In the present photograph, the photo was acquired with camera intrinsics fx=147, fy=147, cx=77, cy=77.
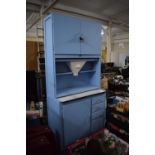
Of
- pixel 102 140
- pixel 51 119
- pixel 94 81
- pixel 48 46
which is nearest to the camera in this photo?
pixel 102 140

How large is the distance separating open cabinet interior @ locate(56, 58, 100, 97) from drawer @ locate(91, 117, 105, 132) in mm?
611

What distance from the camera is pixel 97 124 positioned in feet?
9.16

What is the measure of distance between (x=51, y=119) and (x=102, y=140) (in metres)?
0.95

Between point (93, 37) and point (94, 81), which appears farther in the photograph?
point (94, 81)

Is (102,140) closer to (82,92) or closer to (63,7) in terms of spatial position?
(82,92)

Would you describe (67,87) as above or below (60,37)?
below

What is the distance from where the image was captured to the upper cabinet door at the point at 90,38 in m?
2.55

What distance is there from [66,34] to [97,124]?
68.0 inches

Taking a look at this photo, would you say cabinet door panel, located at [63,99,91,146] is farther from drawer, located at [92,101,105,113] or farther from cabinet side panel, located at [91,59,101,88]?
cabinet side panel, located at [91,59,101,88]

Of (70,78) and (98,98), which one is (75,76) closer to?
(70,78)

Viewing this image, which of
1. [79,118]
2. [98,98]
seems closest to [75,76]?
[98,98]

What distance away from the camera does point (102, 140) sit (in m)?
2.07

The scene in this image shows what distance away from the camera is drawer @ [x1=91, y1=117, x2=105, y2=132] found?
273cm
